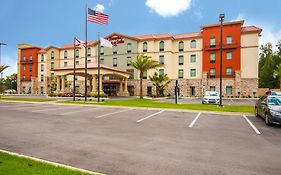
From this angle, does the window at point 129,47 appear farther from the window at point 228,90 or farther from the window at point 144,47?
the window at point 228,90

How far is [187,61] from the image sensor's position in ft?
160

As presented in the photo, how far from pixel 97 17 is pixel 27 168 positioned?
23.1 metres

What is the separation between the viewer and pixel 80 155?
6.20 metres

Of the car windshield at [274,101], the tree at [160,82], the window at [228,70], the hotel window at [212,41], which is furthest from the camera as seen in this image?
the hotel window at [212,41]

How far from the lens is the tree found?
45125 mm

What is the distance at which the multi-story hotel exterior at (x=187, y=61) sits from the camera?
1700 inches

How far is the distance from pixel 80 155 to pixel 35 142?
97.3 inches

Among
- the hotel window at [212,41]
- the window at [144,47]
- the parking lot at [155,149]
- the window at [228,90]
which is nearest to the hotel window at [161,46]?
the window at [144,47]

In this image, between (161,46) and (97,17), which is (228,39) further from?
(97,17)

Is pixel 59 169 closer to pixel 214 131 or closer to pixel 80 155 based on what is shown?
pixel 80 155

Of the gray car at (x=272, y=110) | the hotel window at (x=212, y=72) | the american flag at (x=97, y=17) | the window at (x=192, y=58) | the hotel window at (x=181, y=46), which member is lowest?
the gray car at (x=272, y=110)

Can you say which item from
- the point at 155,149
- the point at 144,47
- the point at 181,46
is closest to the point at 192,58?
the point at 181,46

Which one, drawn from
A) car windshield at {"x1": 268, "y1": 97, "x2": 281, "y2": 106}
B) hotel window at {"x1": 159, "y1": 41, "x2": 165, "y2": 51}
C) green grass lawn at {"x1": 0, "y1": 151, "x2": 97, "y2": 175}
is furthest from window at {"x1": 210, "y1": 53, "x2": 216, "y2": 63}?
green grass lawn at {"x1": 0, "y1": 151, "x2": 97, "y2": 175}

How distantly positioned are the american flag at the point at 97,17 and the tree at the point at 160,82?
21.2m
